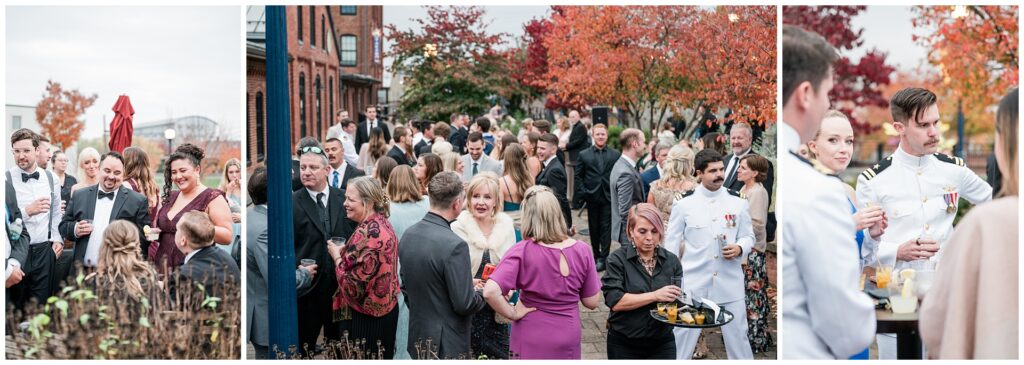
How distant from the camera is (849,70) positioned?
1269cm

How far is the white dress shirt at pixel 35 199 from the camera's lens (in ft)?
16.0

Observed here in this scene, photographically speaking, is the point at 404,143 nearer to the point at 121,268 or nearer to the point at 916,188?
the point at 121,268

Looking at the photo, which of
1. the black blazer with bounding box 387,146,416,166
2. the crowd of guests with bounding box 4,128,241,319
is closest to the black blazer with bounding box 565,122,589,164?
the black blazer with bounding box 387,146,416,166

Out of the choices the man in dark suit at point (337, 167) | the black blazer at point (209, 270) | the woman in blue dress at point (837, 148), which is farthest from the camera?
the man in dark suit at point (337, 167)

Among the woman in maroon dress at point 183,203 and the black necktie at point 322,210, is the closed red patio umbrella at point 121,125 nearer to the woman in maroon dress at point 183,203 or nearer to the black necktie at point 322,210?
the woman in maroon dress at point 183,203

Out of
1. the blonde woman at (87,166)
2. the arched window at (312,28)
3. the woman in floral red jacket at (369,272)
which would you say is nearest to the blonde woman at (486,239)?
the woman in floral red jacket at (369,272)

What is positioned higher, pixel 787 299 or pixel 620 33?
pixel 620 33

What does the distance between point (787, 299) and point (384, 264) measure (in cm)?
233

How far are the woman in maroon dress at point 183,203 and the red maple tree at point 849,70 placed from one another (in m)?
5.15

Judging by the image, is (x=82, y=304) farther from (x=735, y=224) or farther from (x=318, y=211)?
(x=735, y=224)

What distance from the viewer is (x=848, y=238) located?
2912 millimetres

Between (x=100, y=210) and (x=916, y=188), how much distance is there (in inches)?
175

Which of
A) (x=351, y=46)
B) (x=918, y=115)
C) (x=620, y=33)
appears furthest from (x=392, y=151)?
(x=351, y=46)

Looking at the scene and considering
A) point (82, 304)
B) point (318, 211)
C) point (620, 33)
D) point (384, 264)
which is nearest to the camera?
point (82, 304)
